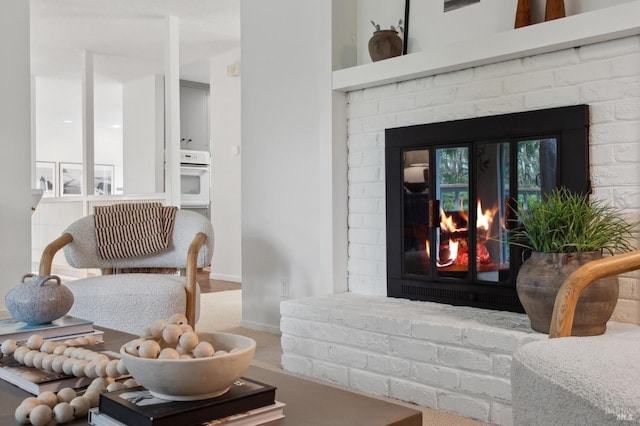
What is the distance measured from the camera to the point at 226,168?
6.56 metres

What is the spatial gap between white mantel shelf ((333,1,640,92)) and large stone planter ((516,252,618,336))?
0.88m

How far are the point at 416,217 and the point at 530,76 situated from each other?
2.75ft

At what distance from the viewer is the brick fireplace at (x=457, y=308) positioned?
226cm

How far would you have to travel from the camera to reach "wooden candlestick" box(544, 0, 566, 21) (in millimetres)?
2467

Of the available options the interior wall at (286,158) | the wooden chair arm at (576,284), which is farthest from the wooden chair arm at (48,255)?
the wooden chair arm at (576,284)

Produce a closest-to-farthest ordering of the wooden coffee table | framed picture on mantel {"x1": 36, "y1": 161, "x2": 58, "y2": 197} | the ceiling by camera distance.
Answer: the wooden coffee table → the ceiling → framed picture on mantel {"x1": 36, "y1": 161, "x2": 58, "y2": 197}

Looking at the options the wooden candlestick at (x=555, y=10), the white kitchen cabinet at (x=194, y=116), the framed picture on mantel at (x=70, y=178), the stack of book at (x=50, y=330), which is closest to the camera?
the stack of book at (x=50, y=330)

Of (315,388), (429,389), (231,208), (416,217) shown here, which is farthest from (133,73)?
(315,388)

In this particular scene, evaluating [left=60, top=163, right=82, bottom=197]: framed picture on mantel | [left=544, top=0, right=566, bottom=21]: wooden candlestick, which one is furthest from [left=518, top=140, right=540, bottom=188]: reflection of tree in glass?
[left=60, top=163, right=82, bottom=197]: framed picture on mantel

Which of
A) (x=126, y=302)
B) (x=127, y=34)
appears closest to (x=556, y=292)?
(x=126, y=302)

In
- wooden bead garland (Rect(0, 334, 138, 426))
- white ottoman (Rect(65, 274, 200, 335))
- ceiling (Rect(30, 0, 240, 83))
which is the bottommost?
white ottoman (Rect(65, 274, 200, 335))

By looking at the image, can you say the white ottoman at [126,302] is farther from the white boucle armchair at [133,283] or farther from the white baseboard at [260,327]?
the white baseboard at [260,327]

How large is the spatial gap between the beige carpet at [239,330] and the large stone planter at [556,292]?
48cm

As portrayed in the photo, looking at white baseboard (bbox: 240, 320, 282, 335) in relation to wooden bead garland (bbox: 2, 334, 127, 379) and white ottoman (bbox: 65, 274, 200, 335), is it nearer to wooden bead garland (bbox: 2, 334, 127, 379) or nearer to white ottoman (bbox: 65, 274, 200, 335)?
white ottoman (bbox: 65, 274, 200, 335)
